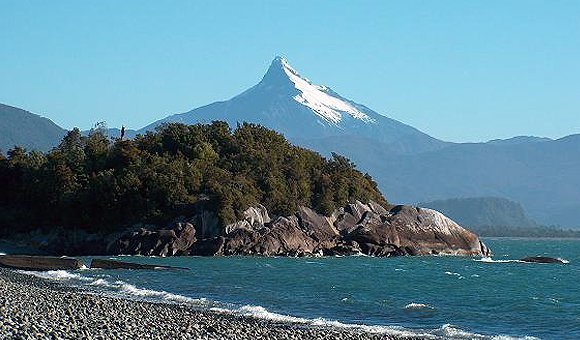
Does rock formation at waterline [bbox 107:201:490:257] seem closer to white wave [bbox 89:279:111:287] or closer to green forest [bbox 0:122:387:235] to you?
green forest [bbox 0:122:387:235]

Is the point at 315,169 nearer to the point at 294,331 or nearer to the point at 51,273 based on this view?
the point at 51,273

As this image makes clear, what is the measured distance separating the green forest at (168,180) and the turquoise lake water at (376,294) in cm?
2473

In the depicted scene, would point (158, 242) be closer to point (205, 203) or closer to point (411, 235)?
point (205, 203)

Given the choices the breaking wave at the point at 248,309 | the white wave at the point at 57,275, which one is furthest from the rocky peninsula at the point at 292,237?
the breaking wave at the point at 248,309

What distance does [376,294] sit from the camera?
174 feet

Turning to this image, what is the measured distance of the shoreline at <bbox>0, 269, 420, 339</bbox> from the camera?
96.1 ft

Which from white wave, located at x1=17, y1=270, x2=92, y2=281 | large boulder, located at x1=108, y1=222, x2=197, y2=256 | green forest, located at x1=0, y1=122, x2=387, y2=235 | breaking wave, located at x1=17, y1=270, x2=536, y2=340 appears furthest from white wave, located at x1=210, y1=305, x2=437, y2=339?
green forest, located at x1=0, y1=122, x2=387, y2=235

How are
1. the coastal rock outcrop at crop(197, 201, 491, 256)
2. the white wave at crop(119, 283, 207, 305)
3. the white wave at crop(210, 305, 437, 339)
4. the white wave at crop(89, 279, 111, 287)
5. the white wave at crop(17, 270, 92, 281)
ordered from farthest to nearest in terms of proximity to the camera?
the coastal rock outcrop at crop(197, 201, 491, 256) → the white wave at crop(17, 270, 92, 281) → the white wave at crop(89, 279, 111, 287) → the white wave at crop(119, 283, 207, 305) → the white wave at crop(210, 305, 437, 339)

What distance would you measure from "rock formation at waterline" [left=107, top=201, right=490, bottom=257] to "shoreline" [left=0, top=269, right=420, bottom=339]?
52925 millimetres

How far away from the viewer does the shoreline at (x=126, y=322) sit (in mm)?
29281

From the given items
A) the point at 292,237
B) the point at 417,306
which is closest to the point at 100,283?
the point at 417,306

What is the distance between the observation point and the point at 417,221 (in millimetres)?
114812

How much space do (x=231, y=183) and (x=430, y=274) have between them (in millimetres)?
40019

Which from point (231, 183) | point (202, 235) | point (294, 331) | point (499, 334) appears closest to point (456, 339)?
point (499, 334)
